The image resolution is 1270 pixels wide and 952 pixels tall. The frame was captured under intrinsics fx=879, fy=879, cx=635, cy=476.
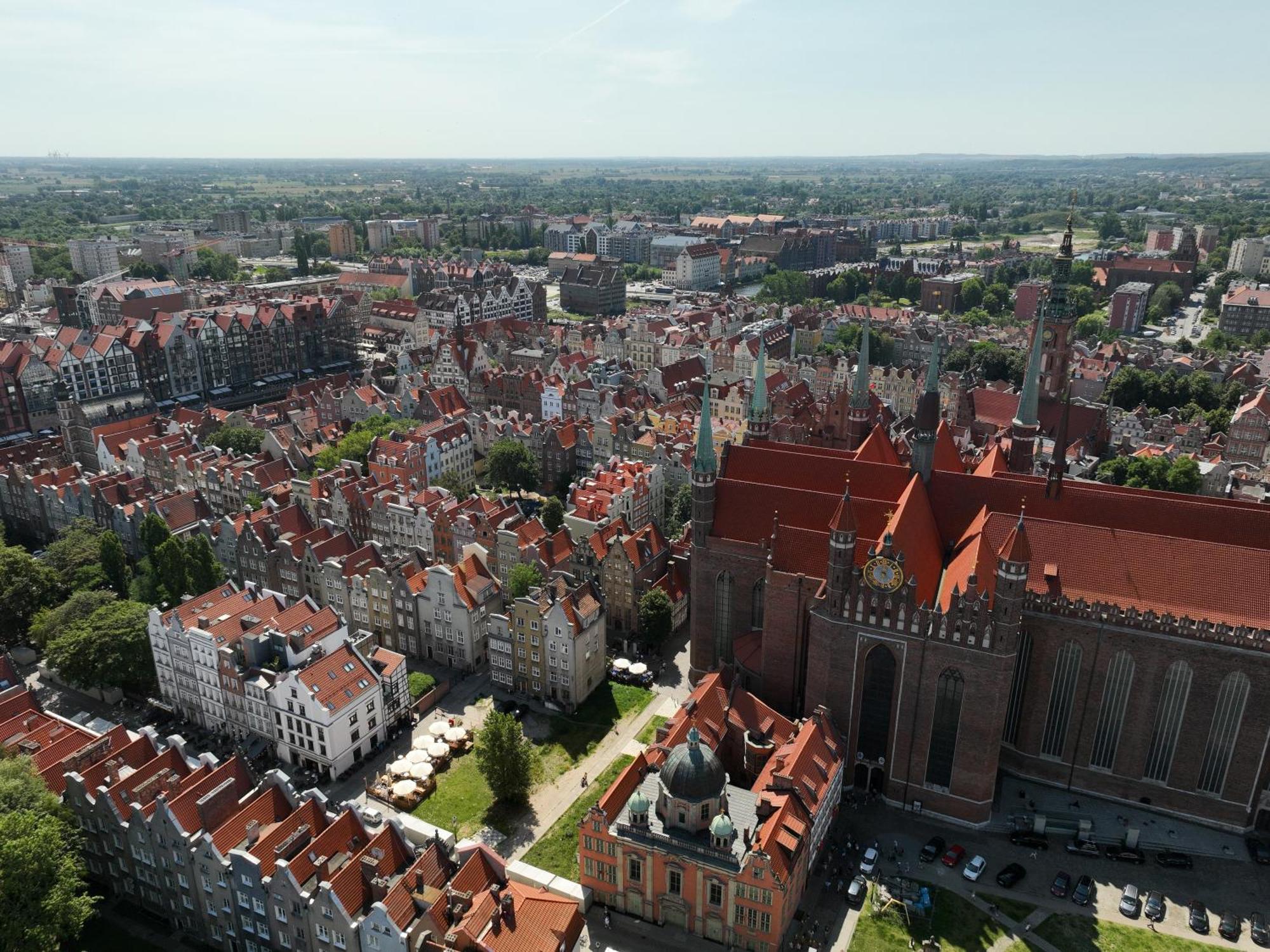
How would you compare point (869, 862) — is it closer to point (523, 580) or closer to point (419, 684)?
point (523, 580)

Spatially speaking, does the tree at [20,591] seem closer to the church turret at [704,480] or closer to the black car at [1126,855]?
the church turret at [704,480]

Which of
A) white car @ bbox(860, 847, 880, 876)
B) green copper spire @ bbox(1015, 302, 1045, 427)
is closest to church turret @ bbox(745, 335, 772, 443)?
green copper spire @ bbox(1015, 302, 1045, 427)

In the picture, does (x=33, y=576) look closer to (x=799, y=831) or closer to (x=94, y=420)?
(x=94, y=420)

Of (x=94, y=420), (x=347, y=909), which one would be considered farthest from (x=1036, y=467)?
(x=94, y=420)

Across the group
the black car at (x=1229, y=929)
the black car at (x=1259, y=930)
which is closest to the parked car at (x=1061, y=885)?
the black car at (x=1229, y=929)

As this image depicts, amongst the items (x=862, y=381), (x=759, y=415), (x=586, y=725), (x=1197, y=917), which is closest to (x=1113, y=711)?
(x=1197, y=917)

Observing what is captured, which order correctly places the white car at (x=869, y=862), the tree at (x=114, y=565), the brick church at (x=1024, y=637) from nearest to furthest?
the white car at (x=869, y=862) → the brick church at (x=1024, y=637) → the tree at (x=114, y=565)
